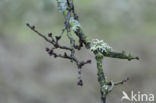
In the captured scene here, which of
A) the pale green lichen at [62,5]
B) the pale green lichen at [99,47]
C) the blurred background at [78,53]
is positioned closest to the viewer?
the pale green lichen at [99,47]

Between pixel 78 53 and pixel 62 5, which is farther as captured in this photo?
pixel 78 53

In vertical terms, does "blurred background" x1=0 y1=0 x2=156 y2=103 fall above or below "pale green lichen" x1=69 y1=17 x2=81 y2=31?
above

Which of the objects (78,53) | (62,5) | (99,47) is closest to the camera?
(99,47)

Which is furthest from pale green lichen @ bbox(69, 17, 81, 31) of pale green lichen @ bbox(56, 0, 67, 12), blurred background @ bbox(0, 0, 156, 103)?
blurred background @ bbox(0, 0, 156, 103)

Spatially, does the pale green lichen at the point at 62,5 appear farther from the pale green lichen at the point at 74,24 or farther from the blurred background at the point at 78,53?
the blurred background at the point at 78,53

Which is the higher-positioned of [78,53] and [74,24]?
[78,53]

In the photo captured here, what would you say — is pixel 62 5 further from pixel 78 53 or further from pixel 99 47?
pixel 78 53

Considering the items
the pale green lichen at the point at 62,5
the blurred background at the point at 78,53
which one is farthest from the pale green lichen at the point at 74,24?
the blurred background at the point at 78,53

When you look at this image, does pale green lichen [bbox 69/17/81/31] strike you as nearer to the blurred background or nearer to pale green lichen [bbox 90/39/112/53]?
pale green lichen [bbox 90/39/112/53]

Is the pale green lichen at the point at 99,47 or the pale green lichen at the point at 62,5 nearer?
the pale green lichen at the point at 99,47

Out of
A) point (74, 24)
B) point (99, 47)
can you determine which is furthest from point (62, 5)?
point (99, 47)
